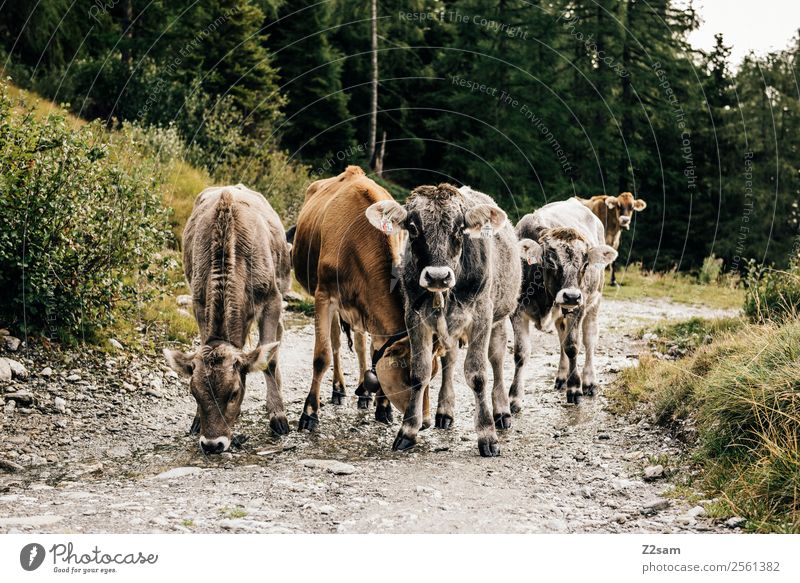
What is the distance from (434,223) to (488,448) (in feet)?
7.49

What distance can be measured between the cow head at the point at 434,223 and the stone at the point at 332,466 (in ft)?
5.80

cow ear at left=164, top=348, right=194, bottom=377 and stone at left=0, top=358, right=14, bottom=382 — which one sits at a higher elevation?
cow ear at left=164, top=348, right=194, bottom=377

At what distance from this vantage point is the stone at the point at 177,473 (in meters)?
6.75

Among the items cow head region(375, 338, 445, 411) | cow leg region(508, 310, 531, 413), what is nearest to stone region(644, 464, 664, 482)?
cow head region(375, 338, 445, 411)

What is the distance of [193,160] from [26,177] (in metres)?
10.4

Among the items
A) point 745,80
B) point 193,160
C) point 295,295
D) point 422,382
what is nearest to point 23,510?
point 422,382

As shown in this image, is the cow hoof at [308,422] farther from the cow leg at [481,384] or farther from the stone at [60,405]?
the stone at [60,405]

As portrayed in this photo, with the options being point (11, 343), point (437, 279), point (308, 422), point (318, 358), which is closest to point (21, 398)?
point (11, 343)

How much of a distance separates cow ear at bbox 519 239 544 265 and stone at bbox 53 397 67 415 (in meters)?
5.32

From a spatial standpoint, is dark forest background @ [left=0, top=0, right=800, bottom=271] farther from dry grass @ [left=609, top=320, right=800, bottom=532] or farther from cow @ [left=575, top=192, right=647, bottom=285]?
dry grass @ [left=609, top=320, right=800, bottom=532]

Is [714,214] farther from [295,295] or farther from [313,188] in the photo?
[313,188]

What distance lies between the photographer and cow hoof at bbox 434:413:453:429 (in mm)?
8758

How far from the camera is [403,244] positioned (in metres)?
7.91

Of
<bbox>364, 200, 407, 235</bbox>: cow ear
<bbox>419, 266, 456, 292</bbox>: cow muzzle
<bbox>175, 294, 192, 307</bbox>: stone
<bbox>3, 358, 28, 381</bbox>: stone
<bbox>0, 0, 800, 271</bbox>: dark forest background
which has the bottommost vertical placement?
<bbox>3, 358, 28, 381</bbox>: stone
